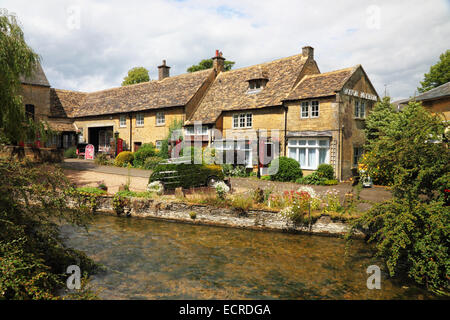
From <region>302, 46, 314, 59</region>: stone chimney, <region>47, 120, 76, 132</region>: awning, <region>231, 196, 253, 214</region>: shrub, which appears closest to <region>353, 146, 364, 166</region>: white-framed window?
<region>302, 46, 314, 59</region>: stone chimney

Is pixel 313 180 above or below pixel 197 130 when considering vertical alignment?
below

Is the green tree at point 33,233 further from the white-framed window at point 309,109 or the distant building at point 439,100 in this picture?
the distant building at point 439,100

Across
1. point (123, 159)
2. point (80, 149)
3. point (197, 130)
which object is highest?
point (197, 130)

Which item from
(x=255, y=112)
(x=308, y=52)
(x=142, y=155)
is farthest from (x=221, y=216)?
(x=308, y=52)

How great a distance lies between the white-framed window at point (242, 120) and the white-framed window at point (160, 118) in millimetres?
7611

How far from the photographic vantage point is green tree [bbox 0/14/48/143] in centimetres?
1327

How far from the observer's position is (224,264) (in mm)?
8977

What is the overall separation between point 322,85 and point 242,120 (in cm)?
651

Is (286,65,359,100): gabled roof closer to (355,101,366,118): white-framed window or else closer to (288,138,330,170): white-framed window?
(355,101,366,118): white-framed window

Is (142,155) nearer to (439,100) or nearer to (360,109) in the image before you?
(360,109)

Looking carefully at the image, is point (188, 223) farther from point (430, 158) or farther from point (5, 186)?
point (430, 158)

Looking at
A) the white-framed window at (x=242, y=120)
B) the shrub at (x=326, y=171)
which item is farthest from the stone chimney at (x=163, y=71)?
the shrub at (x=326, y=171)

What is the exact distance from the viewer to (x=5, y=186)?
616cm
